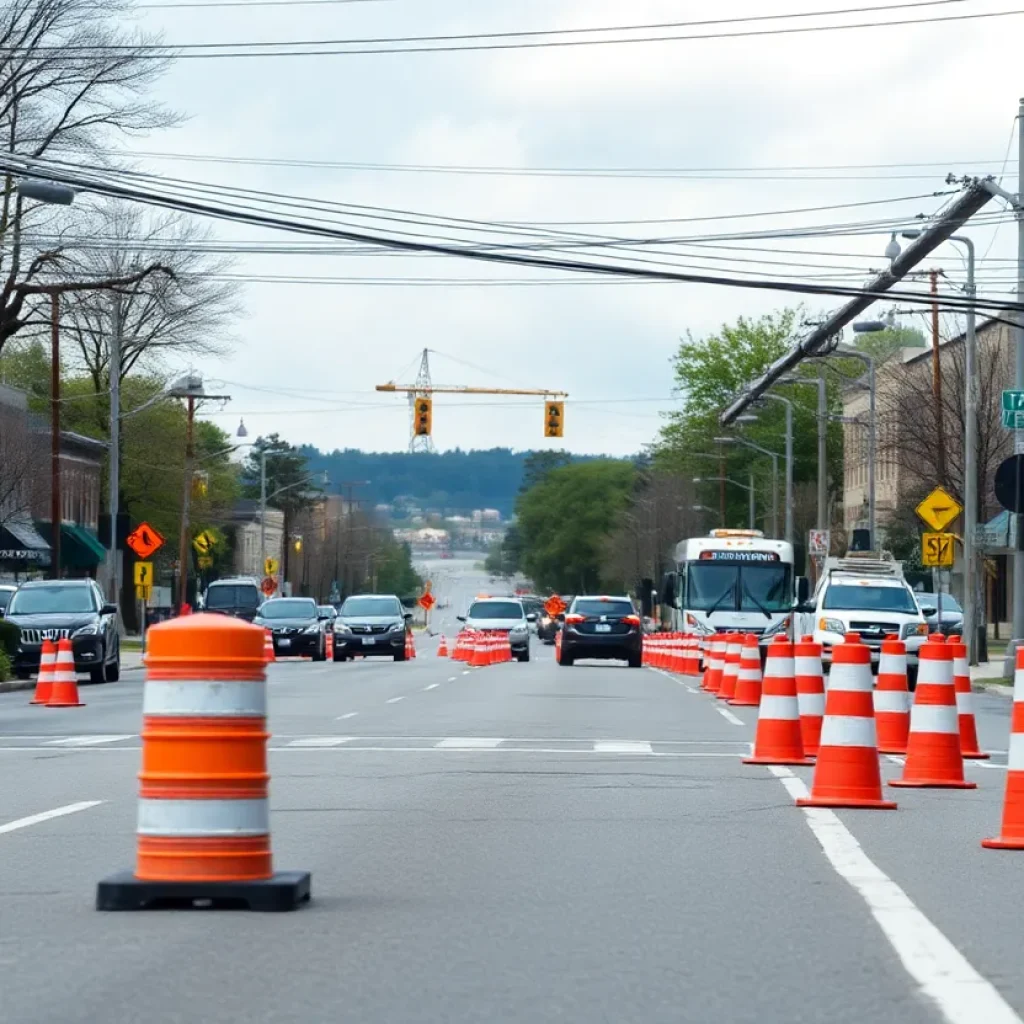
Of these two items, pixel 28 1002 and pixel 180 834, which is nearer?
pixel 28 1002

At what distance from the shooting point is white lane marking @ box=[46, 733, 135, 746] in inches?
753

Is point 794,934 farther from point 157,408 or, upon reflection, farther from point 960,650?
point 157,408

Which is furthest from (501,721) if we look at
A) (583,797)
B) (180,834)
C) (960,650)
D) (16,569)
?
(16,569)

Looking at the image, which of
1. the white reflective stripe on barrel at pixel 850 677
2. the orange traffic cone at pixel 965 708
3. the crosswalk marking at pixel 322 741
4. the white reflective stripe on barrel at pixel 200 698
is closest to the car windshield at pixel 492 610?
the crosswalk marking at pixel 322 741

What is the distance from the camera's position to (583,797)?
1340 centimetres

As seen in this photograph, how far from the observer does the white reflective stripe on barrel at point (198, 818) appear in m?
7.84

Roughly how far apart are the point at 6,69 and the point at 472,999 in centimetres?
3924

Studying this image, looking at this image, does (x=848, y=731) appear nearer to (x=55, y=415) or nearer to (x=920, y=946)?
(x=920, y=946)

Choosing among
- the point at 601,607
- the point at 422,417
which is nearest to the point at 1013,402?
the point at 601,607

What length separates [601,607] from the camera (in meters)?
46.4

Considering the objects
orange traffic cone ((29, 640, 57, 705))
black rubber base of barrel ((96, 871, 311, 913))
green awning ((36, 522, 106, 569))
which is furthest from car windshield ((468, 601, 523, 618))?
black rubber base of barrel ((96, 871, 311, 913))

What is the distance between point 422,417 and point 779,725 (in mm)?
36702

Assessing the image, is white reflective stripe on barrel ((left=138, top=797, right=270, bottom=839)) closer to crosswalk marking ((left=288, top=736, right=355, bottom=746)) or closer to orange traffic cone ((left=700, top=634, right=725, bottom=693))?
crosswalk marking ((left=288, top=736, right=355, bottom=746))

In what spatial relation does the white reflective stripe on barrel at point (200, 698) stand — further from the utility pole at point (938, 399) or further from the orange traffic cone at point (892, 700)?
the utility pole at point (938, 399)
